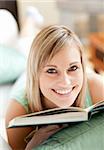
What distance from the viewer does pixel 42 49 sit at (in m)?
0.93

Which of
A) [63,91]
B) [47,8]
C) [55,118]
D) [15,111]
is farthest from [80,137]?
[47,8]

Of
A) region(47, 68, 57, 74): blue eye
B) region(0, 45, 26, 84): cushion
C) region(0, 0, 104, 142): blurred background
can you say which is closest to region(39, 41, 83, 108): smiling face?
region(47, 68, 57, 74): blue eye

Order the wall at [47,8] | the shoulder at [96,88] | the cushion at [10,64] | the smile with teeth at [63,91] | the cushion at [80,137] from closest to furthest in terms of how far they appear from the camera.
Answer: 1. the cushion at [80,137]
2. the smile with teeth at [63,91]
3. the shoulder at [96,88]
4. the cushion at [10,64]
5. the wall at [47,8]

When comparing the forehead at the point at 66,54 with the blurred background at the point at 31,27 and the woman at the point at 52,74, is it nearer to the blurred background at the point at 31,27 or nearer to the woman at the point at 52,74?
the woman at the point at 52,74

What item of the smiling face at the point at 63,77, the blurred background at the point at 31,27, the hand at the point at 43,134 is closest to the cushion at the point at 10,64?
the blurred background at the point at 31,27

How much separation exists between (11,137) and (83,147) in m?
0.31

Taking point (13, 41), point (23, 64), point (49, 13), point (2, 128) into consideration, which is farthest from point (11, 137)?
point (49, 13)

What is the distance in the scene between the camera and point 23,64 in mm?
1615

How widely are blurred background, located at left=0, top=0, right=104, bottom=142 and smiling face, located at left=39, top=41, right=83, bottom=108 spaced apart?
260mm

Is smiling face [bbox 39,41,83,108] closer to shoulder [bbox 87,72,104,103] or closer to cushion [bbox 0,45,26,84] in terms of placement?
shoulder [bbox 87,72,104,103]

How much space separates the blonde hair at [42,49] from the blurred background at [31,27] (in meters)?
0.21

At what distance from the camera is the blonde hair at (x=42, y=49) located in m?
0.93

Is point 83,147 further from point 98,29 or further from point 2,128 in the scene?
point 98,29

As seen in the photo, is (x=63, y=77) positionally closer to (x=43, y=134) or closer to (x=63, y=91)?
(x=63, y=91)
